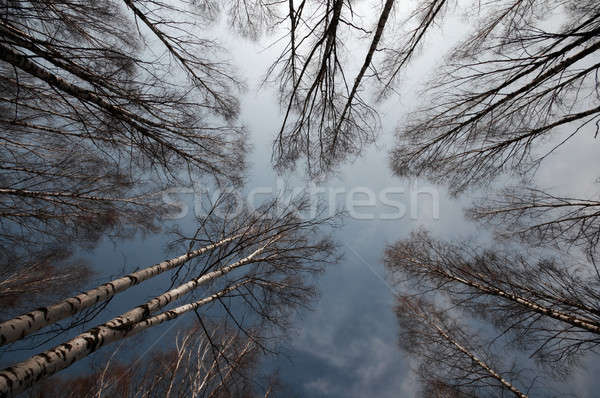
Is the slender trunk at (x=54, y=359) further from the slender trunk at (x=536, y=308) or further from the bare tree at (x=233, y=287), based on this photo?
the slender trunk at (x=536, y=308)

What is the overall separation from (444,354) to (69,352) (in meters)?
7.48

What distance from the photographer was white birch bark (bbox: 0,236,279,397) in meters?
1.43

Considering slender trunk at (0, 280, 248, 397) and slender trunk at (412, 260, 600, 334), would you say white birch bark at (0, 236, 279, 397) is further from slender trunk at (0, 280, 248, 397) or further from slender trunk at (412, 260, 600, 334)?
slender trunk at (412, 260, 600, 334)

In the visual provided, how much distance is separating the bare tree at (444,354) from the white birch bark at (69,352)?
615cm

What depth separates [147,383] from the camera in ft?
18.6

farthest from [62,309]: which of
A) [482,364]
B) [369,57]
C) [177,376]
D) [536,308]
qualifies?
[482,364]

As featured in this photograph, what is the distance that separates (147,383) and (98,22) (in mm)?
7728

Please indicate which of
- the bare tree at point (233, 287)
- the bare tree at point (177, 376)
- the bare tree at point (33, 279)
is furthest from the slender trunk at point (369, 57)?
the bare tree at point (33, 279)

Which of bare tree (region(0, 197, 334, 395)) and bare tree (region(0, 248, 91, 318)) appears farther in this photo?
bare tree (region(0, 248, 91, 318))

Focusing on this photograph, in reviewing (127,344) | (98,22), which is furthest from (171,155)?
(127,344)

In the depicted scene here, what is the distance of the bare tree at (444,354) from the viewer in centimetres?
483

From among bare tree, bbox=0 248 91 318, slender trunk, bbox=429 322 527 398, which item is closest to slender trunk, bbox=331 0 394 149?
slender trunk, bbox=429 322 527 398

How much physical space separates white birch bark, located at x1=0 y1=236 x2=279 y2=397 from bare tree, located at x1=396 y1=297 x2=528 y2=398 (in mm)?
6153

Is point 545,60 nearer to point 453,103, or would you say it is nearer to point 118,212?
point 453,103
